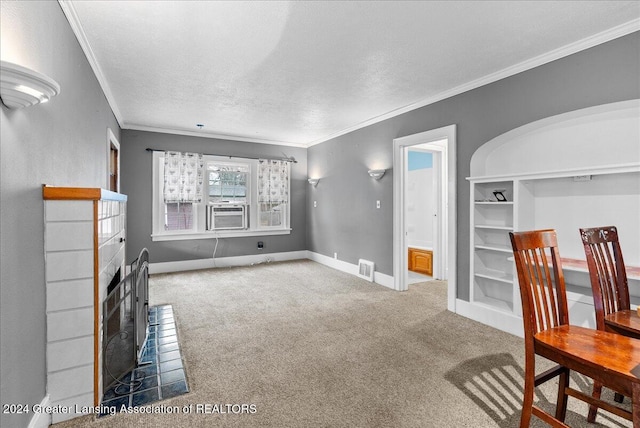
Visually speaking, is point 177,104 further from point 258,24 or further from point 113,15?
point 258,24

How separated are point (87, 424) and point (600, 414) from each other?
2960 mm

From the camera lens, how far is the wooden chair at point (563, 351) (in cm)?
128

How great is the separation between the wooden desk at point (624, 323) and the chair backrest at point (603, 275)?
36mm

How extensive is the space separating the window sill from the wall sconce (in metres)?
4.45

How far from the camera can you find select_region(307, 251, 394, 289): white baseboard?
4594mm

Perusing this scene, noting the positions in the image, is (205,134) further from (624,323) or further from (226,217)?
(624,323)

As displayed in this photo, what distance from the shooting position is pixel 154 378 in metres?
2.18

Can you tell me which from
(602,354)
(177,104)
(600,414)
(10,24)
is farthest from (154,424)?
(177,104)

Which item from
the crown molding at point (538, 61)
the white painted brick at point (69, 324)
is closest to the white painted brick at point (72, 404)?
the white painted brick at point (69, 324)

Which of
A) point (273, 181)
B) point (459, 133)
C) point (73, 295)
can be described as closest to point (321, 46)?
point (459, 133)

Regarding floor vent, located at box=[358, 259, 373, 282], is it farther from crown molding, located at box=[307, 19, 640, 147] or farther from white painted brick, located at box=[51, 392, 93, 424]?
white painted brick, located at box=[51, 392, 93, 424]

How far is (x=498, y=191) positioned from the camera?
320 centimetres

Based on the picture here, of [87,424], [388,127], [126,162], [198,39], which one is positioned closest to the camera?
[87,424]

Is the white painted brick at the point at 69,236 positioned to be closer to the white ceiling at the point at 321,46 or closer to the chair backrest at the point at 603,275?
the white ceiling at the point at 321,46
